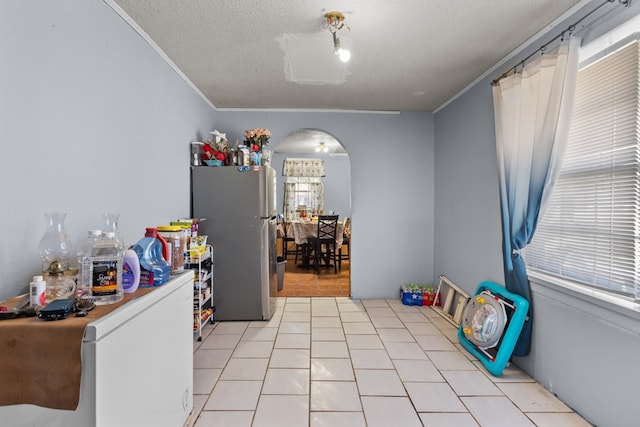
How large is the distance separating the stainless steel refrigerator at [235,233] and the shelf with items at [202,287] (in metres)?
0.10

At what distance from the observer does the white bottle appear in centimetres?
102

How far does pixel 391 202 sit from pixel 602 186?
7.69 feet

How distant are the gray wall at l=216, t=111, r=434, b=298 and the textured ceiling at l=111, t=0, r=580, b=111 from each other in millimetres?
654

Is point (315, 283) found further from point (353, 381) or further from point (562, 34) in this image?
point (562, 34)

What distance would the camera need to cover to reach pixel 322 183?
25.9 ft

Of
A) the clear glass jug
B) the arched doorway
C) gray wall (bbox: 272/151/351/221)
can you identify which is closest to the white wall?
the clear glass jug

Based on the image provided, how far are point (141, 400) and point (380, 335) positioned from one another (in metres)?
2.14

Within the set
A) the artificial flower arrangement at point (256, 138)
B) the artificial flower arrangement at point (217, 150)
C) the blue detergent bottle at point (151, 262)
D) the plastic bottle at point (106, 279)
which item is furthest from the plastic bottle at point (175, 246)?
the artificial flower arrangement at point (256, 138)

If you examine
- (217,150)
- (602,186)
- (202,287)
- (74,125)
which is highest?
A: (217,150)

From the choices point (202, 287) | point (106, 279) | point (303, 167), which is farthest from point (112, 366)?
point (303, 167)

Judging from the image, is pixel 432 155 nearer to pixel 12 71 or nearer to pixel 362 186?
pixel 362 186

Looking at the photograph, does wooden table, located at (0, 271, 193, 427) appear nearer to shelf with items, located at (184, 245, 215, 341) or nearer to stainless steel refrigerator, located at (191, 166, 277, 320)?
shelf with items, located at (184, 245, 215, 341)

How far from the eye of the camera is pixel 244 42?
2209 mm

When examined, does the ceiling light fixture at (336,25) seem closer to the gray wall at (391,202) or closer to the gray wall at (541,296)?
the gray wall at (541,296)
